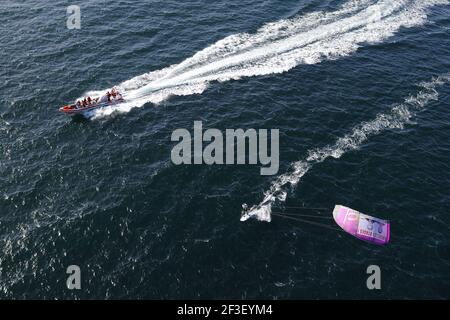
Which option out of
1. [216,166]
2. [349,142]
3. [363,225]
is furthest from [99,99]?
[363,225]

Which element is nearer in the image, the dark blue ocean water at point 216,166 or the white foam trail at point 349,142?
the dark blue ocean water at point 216,166

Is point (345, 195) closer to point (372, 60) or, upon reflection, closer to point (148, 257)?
point (148, 257)

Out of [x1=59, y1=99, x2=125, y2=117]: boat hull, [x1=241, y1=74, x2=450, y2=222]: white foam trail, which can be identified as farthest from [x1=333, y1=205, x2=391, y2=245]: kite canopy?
[x1=59, y1=99, x2=125, y2=117]: boat hull

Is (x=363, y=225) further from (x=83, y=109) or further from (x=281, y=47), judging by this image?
(x=83, y=109)

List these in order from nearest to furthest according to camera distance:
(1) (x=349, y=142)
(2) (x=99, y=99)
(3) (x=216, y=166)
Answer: (3) (x=216, y=166)
(1) (x=349, y=142)
(2) (x=99, y=99)

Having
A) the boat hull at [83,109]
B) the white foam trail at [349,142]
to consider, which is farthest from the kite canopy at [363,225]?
the boat hull at [83,109]

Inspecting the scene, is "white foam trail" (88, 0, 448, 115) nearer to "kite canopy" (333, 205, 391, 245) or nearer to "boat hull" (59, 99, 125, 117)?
"boat hull" (59, 99, 125, 117)

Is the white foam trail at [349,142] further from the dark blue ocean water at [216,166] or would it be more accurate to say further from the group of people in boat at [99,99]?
the group of people in boat at [99,99]
